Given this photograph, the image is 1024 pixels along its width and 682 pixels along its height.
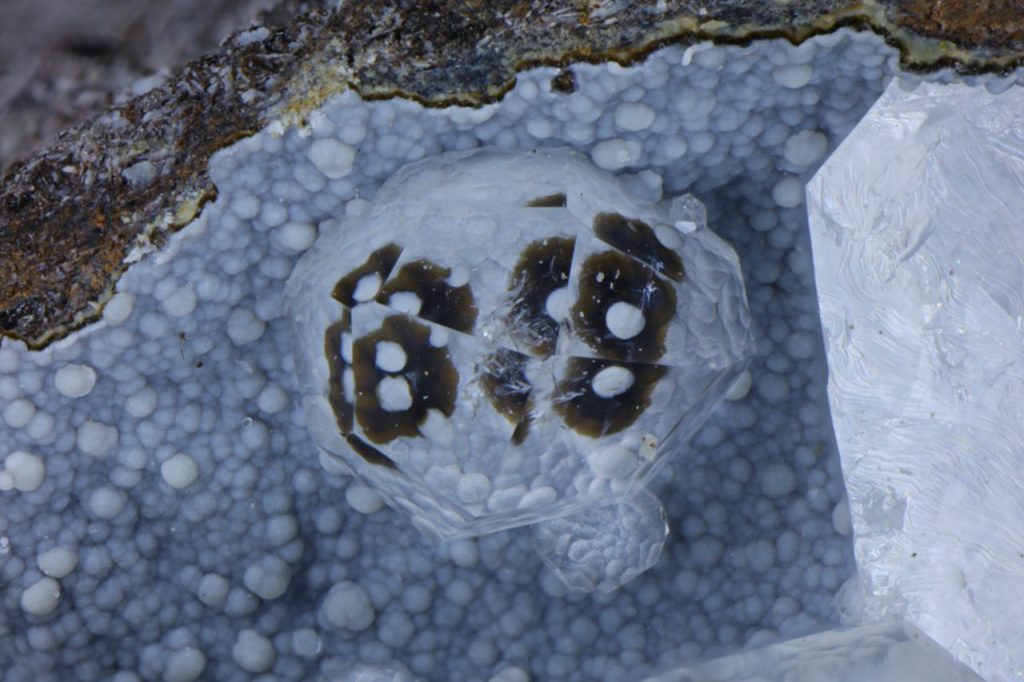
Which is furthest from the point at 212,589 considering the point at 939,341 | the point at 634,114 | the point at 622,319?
the point at 939,341

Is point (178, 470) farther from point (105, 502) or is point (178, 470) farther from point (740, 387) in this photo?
point (740, 387)

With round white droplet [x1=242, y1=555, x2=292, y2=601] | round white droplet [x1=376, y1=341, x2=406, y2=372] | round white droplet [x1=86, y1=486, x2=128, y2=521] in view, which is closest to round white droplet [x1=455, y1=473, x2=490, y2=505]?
round white droplet [x1=376, y1=341, x2=406, y2=372]

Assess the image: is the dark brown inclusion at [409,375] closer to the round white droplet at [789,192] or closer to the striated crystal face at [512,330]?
the striated crystal face at [512,330]

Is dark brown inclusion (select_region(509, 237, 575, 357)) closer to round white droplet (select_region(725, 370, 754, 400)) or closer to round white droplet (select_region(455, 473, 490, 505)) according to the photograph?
round white droplet (select_region(455, 473, 490, 505))

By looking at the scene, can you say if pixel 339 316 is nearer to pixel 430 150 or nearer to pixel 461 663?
pixel 430 150

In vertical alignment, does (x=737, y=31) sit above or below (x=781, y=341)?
above

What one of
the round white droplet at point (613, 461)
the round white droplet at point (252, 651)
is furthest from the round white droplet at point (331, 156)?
the round white droplet at point (252, 651)

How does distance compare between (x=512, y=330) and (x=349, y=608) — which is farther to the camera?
(x=349, y=608)

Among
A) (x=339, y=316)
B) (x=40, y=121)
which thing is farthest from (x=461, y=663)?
(x=40, y=121)
